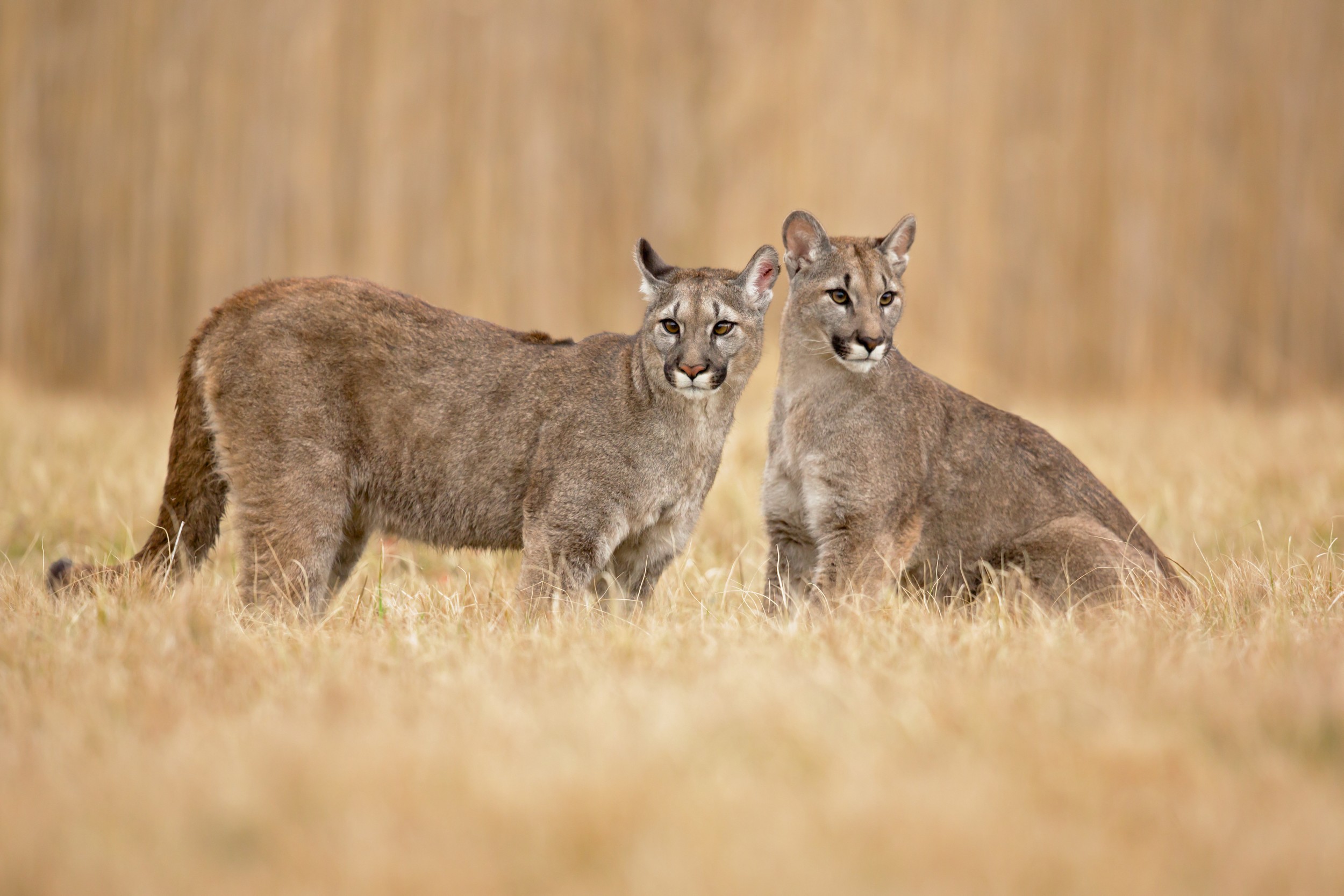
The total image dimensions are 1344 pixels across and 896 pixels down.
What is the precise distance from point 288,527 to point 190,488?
0.50m

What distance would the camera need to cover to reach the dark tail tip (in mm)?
4262

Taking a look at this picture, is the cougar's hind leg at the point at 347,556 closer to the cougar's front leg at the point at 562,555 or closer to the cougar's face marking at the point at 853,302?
the cougar's front leg at the point at 562,555

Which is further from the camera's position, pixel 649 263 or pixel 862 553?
pixel 649 263

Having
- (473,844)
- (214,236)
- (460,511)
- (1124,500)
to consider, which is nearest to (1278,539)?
(1124,500)

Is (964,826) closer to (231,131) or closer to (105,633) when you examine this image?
(105,633)

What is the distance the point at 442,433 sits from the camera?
15.4ft

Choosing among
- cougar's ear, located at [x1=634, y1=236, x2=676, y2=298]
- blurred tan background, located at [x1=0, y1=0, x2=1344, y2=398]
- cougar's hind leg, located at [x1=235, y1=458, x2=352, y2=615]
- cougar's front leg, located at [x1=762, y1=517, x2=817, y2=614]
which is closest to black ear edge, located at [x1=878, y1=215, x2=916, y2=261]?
cougar's ear, located at [x1=634, y1=236, x2=676, y2=298]

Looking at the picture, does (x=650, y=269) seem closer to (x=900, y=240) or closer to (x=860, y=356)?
(x=860, y=356)

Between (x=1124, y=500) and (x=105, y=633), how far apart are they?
17.7ft

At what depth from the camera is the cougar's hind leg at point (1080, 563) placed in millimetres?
4539

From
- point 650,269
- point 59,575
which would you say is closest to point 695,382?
point 650,269

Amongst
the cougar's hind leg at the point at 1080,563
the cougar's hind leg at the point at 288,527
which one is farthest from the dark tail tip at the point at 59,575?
the cougar's hind leg at the point at 1080,563

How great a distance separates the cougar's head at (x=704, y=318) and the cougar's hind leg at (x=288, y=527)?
1.28 metres

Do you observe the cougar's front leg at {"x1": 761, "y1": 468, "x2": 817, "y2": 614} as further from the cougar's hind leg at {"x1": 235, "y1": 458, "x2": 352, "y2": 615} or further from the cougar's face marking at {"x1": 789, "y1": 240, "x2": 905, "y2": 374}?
the cougar's hind leg at {"x1": 235, "y1": 458, "x2": 352, "y2": 615}
